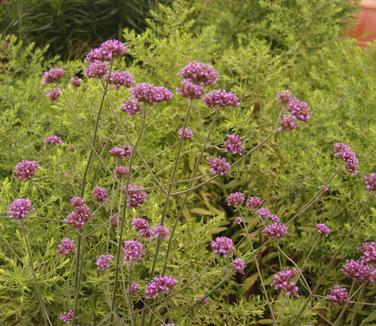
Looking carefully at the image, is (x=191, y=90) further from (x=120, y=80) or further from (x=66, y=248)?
(x=66, y=248)

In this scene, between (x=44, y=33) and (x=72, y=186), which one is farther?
(x=44, y=33)

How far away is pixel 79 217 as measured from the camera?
1.60 m

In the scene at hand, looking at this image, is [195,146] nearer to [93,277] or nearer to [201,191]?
[201,191]

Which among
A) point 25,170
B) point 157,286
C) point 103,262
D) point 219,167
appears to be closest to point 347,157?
point 219,167

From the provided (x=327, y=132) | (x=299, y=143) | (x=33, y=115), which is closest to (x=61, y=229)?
(x=33, y=115)

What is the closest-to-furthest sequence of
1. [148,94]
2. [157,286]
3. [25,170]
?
[148,94], [157,286], [25,170]

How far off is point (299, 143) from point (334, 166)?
22cm

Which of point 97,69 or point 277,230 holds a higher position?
point 97,69

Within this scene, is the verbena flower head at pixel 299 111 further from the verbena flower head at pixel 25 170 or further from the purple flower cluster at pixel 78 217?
the verbena flower head at pixel 25 170

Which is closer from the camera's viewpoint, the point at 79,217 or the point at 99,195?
the point at 79,217

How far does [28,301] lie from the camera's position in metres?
2.03

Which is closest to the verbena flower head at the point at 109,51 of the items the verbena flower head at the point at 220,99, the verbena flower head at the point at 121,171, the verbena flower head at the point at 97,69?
the verbena flower head at the point at 97,69

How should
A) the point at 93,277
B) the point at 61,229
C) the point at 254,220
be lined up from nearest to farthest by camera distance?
the point at 93,277 → the point at 61,229 → the point at 254,220

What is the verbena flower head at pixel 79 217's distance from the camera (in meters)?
1.58
